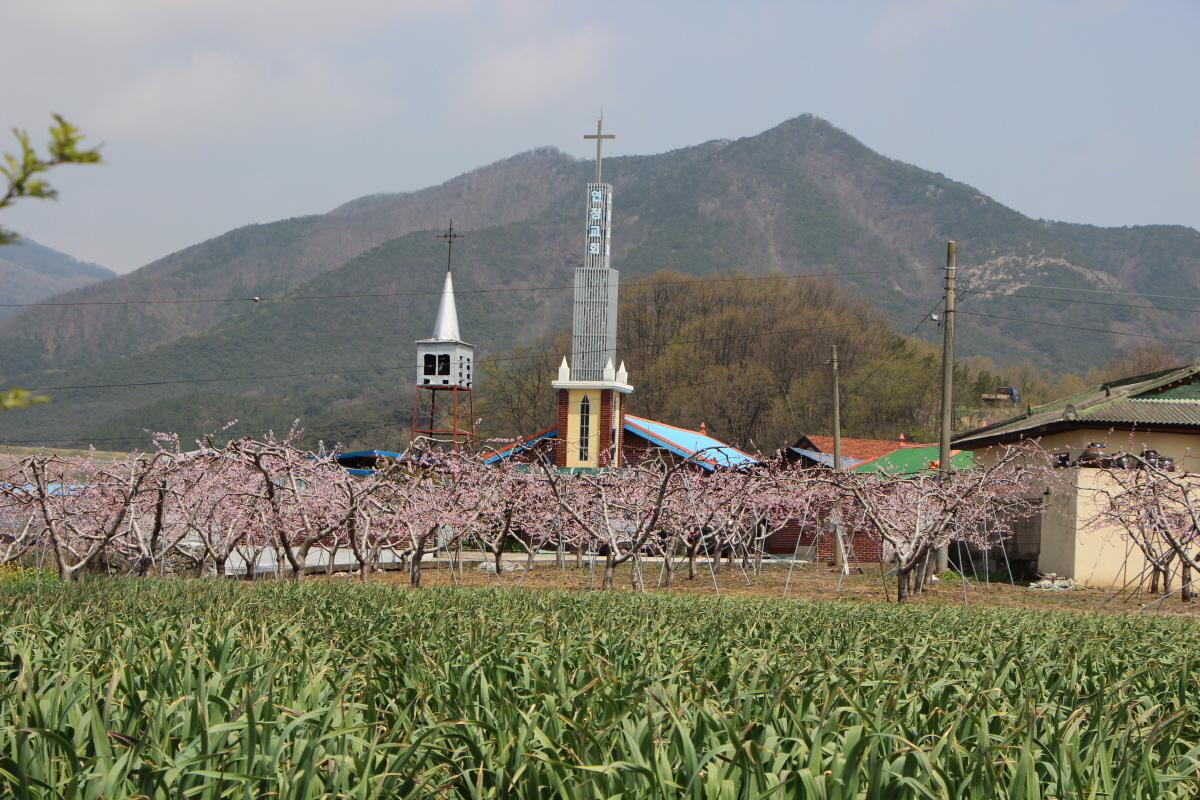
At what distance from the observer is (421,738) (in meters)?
3.22

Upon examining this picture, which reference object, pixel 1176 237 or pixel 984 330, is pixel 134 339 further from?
pixel 1176 237

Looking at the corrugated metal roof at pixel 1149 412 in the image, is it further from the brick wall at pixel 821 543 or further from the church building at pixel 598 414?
the church building at pixel 598 414

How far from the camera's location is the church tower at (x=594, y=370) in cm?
4150

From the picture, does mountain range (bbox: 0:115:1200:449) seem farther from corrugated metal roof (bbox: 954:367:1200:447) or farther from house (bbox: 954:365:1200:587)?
house (bbox: 954:365:1200:587)

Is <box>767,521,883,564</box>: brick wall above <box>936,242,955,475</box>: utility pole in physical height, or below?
below

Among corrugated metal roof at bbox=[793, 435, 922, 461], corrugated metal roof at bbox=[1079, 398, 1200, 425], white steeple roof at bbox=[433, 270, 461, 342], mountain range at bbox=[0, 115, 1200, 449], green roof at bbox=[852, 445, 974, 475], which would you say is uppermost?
mountain range at bbox=[0, 115, 1200, 449]

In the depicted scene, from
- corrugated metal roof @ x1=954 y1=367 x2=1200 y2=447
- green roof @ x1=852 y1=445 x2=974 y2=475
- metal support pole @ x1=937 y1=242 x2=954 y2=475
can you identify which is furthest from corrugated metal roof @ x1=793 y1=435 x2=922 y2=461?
metal support pole @ x1=937 y1=242 x2=954 y2=475

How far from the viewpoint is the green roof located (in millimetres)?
31609

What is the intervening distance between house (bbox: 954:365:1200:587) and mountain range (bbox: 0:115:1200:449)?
150ft

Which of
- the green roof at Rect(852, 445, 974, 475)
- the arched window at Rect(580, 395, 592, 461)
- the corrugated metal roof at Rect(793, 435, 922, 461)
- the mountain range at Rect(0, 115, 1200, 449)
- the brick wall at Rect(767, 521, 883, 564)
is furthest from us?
the mountain range at Rect(0, 115, 1200, 449)

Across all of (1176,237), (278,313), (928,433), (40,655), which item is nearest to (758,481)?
(40,655)

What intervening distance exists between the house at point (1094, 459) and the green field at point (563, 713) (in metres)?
17.4

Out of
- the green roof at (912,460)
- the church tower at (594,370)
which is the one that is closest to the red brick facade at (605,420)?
the church tower at (594,370)

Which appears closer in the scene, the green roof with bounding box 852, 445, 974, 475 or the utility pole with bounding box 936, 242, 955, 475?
the utility pole with bounding box 936, 242, 955, 475
